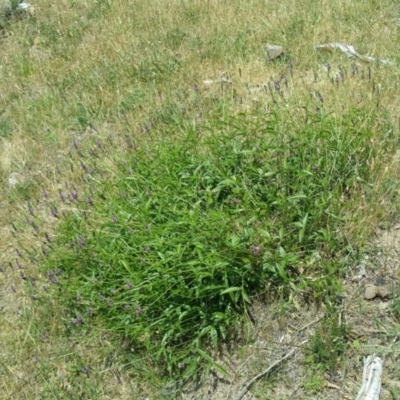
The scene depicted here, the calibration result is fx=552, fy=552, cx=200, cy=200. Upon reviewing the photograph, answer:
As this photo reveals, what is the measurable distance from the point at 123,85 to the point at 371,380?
4033mm

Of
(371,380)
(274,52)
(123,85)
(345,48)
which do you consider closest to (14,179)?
(123,85)

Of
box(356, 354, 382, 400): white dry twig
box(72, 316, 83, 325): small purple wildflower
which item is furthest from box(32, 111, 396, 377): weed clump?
box(356, 354, 382, 400): white dry twig

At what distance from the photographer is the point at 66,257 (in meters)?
3.62

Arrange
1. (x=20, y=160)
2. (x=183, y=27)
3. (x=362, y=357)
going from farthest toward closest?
(x=183, y=27) < (x=20, y=160) < (x=362, y=357)

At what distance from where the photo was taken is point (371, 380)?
2.78 m

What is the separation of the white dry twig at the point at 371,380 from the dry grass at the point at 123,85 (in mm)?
410

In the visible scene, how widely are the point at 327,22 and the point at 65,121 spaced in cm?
289

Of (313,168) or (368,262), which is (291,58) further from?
(368,262)

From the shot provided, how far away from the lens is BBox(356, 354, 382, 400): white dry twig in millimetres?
2738

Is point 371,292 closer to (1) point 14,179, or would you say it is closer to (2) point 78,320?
(2) point 78,320

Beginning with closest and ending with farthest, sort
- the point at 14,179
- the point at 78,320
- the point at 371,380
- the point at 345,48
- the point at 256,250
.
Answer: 1. the point at 371,380
2. the point at 256,250
3. the point at 78,320
4. the point at 14,179
5. the point at 345,48

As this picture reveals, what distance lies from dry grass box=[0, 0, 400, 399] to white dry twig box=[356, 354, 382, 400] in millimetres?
410

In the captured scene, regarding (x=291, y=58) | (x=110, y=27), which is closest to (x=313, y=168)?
(x=291, y=58)

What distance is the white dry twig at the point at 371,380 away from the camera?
2.74m
